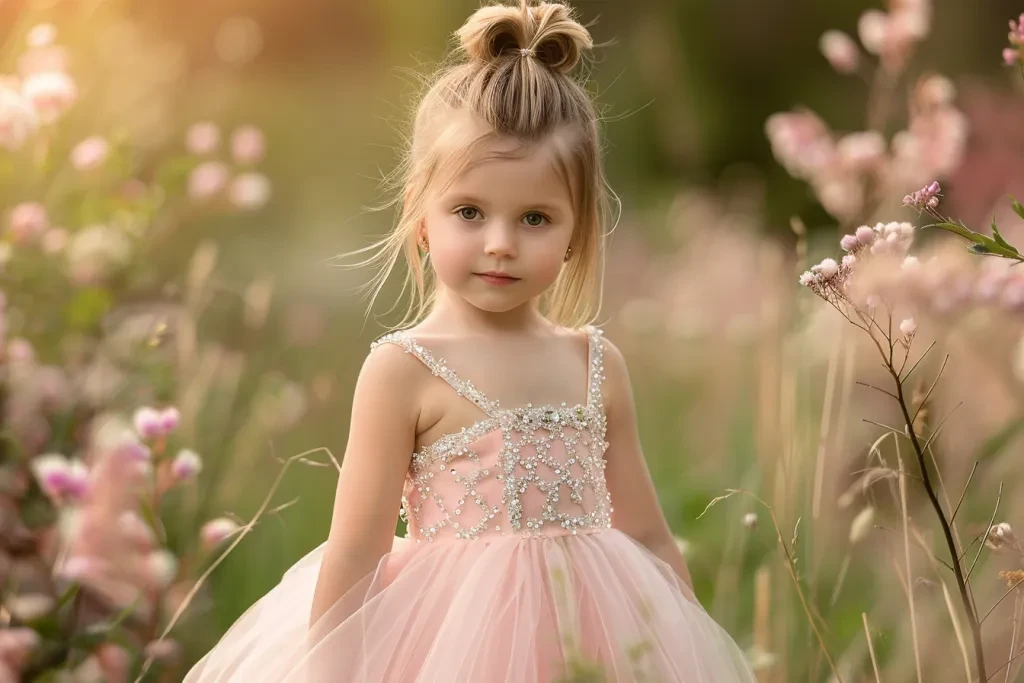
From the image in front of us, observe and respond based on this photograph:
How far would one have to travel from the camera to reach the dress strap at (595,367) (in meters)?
1.53

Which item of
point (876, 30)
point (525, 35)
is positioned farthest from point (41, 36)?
point (876, 30)

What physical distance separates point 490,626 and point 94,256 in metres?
0.83

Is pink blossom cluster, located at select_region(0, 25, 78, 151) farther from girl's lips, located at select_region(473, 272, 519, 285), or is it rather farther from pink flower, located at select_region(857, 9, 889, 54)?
pink flower, located at select_region(857, 9, 889, 54)

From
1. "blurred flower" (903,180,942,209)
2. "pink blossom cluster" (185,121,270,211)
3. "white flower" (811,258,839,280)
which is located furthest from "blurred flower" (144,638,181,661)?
"blurred flower" (903,180,942,209)

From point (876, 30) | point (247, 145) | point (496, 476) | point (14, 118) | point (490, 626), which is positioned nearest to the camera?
point (490, 626)

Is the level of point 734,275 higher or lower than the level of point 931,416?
higher

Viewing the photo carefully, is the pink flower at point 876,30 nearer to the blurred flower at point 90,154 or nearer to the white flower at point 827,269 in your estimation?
the white flower at point 827,269

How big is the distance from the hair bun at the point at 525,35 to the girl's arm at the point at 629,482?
1.29ft

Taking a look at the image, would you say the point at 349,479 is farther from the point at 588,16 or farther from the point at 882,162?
the point at 588,16

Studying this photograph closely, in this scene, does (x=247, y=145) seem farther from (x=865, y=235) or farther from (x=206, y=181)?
(x=865, y=235)

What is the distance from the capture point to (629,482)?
5.21 feet

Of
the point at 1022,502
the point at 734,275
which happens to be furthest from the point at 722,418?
the point at 1022,502

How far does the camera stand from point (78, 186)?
1.78 m

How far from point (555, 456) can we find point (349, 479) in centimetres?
25
